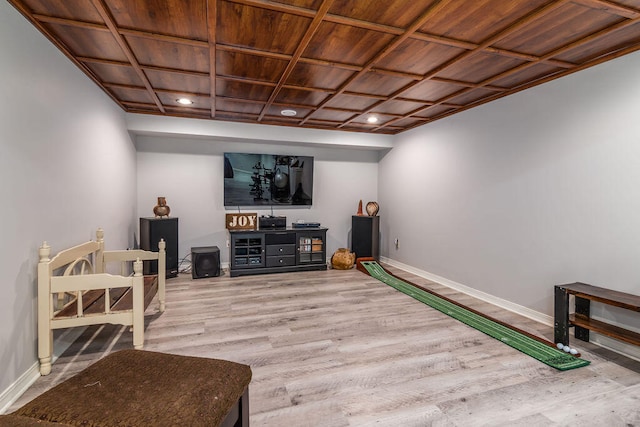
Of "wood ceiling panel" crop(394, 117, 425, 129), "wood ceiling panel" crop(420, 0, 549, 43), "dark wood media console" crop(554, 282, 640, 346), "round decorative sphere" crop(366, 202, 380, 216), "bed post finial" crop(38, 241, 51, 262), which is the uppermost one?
"wood ceiling panel" crop(394, 117, 425, 129)

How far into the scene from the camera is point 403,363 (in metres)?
2.45

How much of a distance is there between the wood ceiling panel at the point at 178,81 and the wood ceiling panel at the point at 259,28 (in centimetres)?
93

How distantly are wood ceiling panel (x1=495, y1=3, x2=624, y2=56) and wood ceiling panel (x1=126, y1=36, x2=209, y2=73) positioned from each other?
2.45 metres

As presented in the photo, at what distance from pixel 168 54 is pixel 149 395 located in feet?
8.75

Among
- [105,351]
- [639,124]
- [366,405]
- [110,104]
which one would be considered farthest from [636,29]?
[110,104]

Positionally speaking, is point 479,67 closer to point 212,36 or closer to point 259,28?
point 259,28

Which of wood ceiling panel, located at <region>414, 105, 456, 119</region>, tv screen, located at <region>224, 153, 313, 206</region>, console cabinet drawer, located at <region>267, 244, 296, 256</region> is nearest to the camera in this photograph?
wood ceiling panel, located at <region>414, 105, 456, 119</region>

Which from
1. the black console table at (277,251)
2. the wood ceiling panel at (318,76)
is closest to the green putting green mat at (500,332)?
the black console table at (277,251)

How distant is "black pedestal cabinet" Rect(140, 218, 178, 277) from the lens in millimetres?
4449

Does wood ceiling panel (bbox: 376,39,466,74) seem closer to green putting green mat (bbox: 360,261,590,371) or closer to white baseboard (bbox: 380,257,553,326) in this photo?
green putting green mat (bbox: 360,261,590,371)

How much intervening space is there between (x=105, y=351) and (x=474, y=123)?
15.1 feet

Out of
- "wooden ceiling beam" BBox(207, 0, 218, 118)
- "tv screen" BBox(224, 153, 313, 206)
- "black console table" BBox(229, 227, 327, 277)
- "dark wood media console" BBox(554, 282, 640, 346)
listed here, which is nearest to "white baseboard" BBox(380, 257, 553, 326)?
"dark wood media console" BBox(554, 282, 640, 346)

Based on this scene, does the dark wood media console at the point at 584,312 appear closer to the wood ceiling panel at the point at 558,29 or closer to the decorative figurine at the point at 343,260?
the wood ceiling panel at the point at 558,29

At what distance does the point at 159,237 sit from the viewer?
454cm
